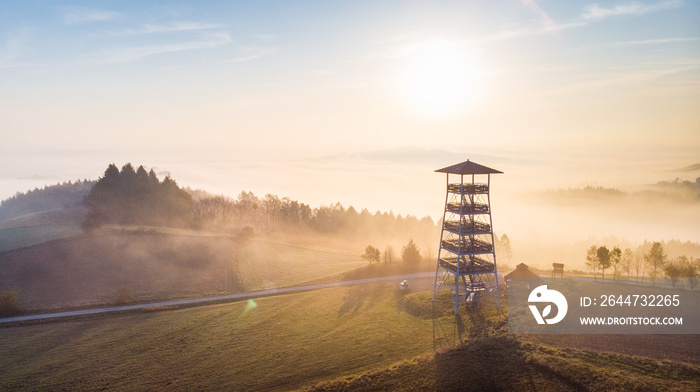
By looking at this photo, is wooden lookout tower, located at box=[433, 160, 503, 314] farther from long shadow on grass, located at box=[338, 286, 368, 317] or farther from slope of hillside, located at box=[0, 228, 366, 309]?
slope of hillside, located at box=[0, 228, 366, 309]

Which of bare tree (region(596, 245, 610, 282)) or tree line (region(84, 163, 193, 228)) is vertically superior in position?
tree line (region(84, 163, 193, 228))

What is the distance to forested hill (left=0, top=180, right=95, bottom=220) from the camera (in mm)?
173500

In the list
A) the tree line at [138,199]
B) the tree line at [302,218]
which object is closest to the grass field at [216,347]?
the tree line at [138,199]

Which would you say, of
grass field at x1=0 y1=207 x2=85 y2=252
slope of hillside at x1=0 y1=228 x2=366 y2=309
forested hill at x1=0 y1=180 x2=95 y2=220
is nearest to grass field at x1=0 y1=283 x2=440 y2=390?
slope of hillside at x1=0 y1=228 x2=366 y2=309

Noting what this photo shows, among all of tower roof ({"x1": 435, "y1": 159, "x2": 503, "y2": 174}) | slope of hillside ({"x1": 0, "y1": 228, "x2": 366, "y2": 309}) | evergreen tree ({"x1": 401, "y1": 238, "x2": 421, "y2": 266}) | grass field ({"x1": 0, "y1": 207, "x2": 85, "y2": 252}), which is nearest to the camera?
tower roof ({"x1": 435, "y1": 159, "x2": 503, "y2": 174})

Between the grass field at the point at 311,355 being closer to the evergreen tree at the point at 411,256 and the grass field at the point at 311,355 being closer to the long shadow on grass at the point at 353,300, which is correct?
the long shadow on grass at the point at 353,300

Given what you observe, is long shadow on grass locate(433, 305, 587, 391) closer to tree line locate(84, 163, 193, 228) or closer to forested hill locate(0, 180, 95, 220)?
tree line locate(84, 163, 193, 228)

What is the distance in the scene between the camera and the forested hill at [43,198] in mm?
173500

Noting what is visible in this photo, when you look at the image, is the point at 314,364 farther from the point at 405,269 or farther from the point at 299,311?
the point at 405,269

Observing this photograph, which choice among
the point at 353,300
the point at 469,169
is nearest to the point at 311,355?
the point at 353,300

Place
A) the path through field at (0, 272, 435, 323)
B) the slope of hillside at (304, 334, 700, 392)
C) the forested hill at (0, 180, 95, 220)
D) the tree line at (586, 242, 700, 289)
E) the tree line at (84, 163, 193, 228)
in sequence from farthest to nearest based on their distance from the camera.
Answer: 1. the forested hill at (0, 180, 95, 220)
2. the tree line at (84, 163, 193, 228)
3. the tree line at (586, 242, 700, 289)
4. the path through field at (0, 272, 435, 323)
5. the slope of hillside at (304, 334, 700, 392)

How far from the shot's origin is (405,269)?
8000 cm

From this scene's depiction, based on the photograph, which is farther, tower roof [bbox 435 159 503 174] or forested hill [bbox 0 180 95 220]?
forested hill [bbox 0 180 95 220]

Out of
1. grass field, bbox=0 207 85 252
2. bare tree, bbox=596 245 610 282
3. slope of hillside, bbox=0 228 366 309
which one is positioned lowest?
slope of hillside, bbox=0 228 366 309
